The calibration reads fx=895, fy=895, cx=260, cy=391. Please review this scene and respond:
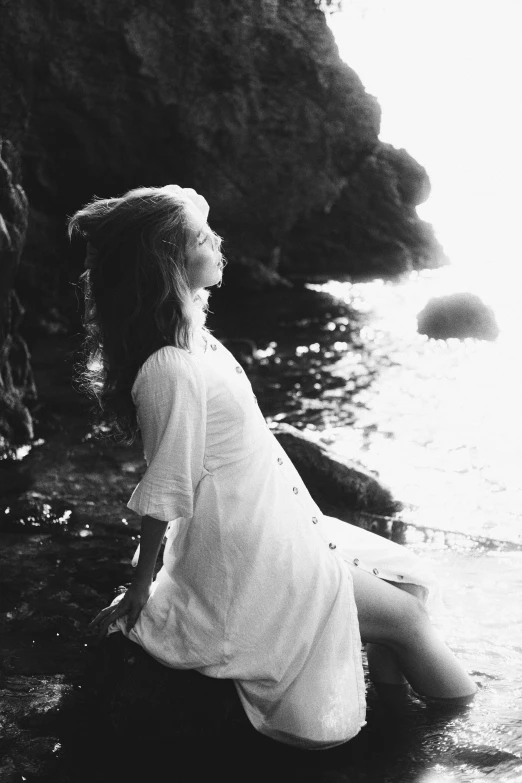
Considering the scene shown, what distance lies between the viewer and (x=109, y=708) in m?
3.50

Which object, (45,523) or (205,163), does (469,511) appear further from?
(205,163)

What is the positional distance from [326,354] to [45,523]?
7578 millimetres

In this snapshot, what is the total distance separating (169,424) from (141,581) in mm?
646

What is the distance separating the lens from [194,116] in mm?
18641

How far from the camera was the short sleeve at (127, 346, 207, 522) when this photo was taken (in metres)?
2.94

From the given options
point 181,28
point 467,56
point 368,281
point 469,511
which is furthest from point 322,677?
point 467,56

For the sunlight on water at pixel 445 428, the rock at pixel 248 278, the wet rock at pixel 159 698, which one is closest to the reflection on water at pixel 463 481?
the sunlight on water at pixel 445 428

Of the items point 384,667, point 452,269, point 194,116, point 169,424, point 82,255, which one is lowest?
point 384,667

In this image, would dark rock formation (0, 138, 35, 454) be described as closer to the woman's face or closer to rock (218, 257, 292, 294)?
the woman's face

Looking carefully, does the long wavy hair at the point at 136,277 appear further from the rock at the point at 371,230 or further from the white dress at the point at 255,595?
the rock at the point at 371,230

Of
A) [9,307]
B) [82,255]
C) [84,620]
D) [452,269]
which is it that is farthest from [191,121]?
[84,620]

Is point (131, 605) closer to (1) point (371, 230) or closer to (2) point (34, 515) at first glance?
(2) point (34, 515)

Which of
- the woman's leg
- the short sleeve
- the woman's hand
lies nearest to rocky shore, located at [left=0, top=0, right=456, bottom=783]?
the woman's hand

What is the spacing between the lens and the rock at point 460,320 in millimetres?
14516
